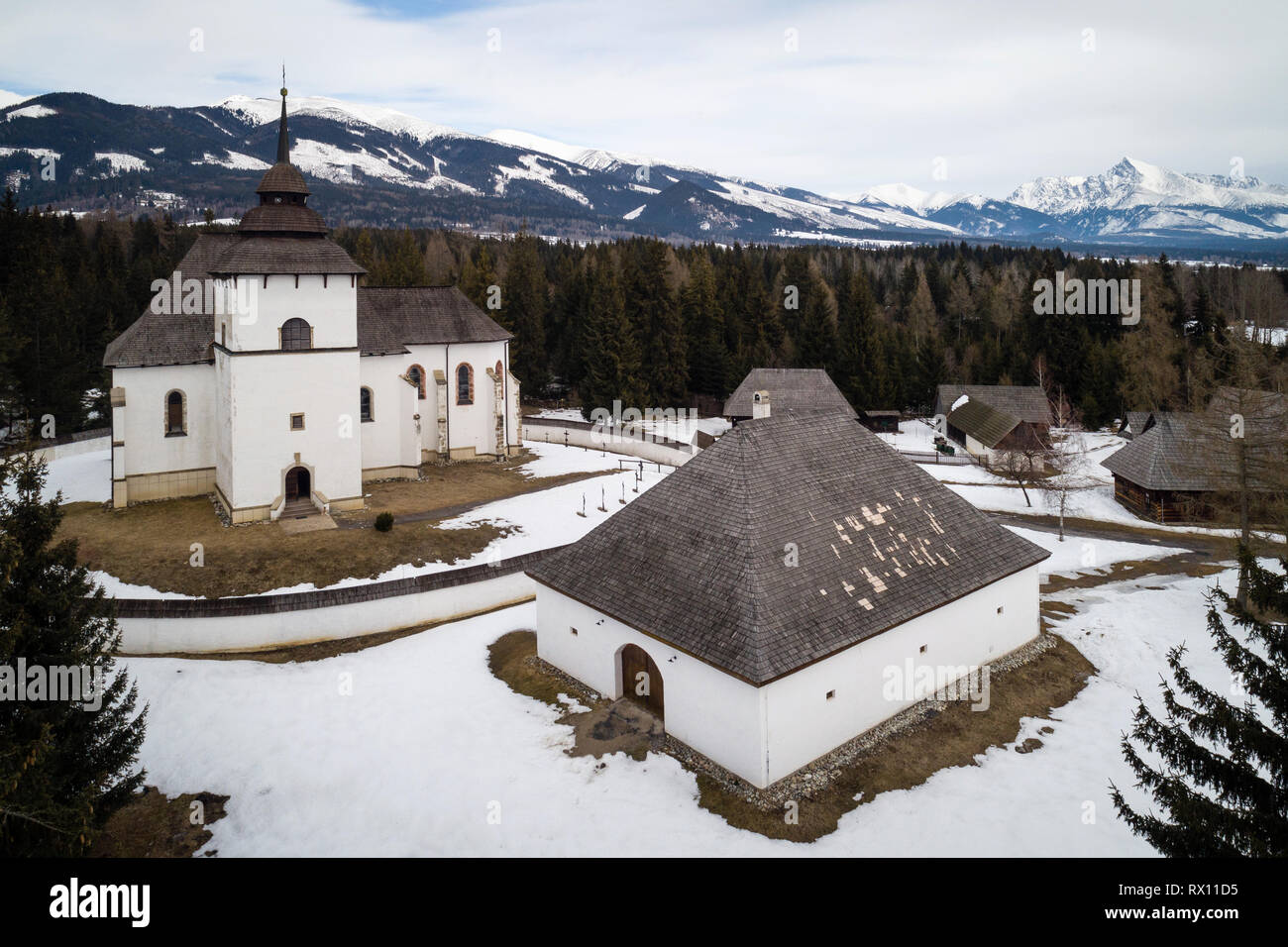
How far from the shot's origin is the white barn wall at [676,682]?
16.2 metres

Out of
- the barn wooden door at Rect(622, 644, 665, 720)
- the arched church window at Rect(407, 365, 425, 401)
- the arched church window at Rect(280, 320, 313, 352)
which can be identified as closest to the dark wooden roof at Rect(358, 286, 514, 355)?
the arched church window at Rect(407, 365, 425, 401)

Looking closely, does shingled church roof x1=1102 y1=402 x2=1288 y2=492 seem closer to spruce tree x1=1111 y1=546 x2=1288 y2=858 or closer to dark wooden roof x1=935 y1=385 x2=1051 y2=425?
dark wooden roof x1=935 y1=385 x2=1051 y2=425

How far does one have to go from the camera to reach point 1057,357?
66.2 m

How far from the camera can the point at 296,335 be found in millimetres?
31734

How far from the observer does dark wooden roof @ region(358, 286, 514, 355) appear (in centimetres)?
4156

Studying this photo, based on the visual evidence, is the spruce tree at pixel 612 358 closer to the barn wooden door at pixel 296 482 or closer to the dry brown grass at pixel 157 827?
the barn wooden door at pixel 296 482

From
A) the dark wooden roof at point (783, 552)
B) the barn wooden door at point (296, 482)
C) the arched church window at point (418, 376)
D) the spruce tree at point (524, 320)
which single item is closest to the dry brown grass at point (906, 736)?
the dark wooden roof at point (783, 552)

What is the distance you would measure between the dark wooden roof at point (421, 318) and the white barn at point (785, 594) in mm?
24693

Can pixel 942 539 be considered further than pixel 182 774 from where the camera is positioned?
Yes

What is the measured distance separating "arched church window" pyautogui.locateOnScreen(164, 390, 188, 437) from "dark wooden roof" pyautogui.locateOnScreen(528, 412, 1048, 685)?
→ 22158 millimetres
